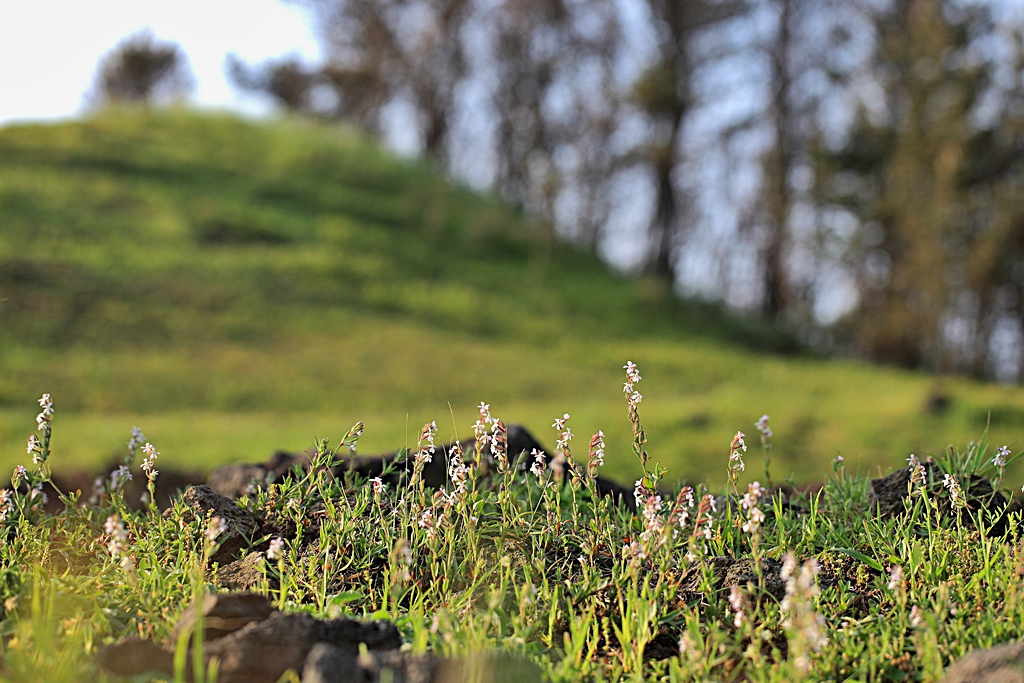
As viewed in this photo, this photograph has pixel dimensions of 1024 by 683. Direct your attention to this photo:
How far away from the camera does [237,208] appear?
20.0 meters

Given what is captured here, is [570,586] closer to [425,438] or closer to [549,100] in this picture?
[425,438]

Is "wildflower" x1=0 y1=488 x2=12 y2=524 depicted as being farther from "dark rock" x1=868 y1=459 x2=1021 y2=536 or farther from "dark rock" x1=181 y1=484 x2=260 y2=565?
"dark rock" x1=868 y1=459 x2=1021 y2=536

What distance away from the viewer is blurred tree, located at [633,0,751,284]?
74.9 feet

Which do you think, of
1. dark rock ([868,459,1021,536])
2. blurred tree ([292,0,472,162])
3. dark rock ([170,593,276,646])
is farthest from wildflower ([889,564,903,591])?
blurred tree ([292,0,472,162])

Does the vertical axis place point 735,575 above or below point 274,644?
above

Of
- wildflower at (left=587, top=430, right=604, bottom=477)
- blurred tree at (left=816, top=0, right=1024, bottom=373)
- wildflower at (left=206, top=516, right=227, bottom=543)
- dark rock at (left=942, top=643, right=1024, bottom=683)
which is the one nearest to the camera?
dark rock at (left=942, top=643, right=1024, bottom=683)

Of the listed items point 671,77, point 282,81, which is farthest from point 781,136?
point 282,81

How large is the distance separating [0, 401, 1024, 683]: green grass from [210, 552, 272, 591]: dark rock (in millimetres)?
68

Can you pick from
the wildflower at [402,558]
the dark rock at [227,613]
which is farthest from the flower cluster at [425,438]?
the dark rock at [227,613]

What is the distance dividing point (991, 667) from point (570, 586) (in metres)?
1.15

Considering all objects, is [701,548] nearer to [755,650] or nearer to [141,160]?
[755,650]

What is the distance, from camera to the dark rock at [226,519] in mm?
2996

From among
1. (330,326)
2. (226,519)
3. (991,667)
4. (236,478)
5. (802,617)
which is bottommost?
(991,667)

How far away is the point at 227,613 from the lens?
7.32ft
